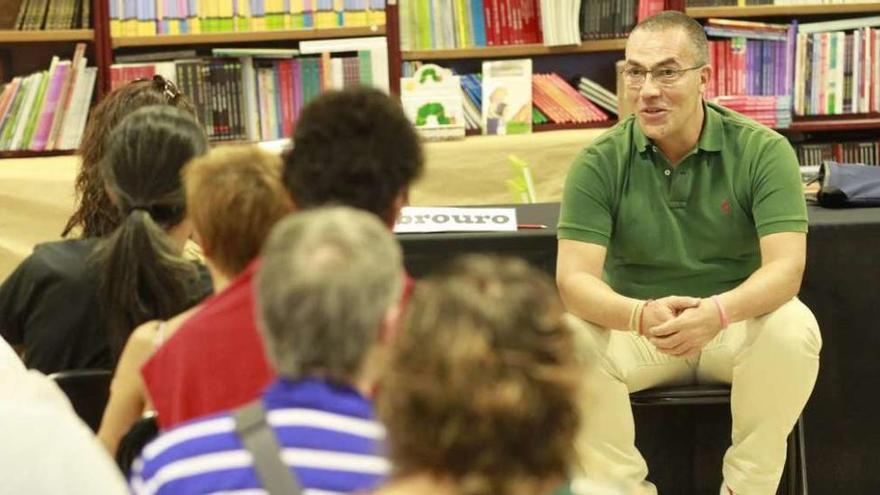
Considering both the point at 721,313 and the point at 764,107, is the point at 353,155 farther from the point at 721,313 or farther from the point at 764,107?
the point at 764,107

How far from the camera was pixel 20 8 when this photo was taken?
181 inches

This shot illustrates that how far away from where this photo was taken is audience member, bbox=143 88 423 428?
1.59m

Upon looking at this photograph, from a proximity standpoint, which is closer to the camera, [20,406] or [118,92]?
[20,406]

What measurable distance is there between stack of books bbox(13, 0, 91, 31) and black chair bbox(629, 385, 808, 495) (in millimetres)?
2719

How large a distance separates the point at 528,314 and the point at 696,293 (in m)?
1.73

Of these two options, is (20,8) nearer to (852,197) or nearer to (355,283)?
(852,197)

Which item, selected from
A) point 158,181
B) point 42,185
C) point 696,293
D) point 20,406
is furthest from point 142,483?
point 42,185

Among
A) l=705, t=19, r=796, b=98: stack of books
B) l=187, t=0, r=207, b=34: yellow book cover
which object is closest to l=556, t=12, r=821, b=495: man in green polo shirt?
l=705, t=19, r=796, b=98: stack of books

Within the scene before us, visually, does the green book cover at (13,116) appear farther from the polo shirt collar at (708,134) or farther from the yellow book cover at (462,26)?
the polo shirt collar at (708,134)

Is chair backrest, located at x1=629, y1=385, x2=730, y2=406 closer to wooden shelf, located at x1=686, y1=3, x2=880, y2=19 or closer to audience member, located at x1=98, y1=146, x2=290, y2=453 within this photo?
audience member, located at x1=98, y1=146, x2=290, y2=453

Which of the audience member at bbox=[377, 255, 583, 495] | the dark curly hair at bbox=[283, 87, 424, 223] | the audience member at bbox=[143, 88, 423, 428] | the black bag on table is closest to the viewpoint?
the audience member at bbox=[377, 255, 583, 495]

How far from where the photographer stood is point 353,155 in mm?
1726

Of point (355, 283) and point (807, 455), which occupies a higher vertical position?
point (355, 283)

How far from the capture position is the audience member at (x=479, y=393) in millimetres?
1093
